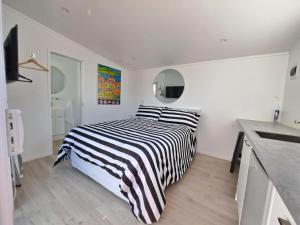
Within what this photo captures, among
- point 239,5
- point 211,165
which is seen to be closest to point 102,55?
point 239,5

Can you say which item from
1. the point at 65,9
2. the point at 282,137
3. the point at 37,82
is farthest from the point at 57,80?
the point at 282,137

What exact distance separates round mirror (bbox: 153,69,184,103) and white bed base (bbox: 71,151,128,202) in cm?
232

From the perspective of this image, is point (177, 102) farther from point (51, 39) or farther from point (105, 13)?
point (51, 39)

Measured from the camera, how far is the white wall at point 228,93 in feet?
7.61

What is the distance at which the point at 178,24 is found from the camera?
1.84 metres

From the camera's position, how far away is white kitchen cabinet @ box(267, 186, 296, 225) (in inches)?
19.6

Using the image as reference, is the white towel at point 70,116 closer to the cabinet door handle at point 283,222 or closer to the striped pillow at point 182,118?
the striped pillow at point 182,118

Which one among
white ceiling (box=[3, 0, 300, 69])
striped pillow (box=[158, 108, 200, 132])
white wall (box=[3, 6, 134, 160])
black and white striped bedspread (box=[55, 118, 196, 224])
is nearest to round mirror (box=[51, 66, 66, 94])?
white wall (box=[3, 6, 134, 160])

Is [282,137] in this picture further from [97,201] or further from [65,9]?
[65,9]

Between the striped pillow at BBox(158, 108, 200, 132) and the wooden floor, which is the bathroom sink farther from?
the striped pillow at BBox(158, 108, 200, 132)

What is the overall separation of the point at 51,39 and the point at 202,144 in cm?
362

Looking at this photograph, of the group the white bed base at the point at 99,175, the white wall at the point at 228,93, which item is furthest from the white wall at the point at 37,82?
the white wall at the point at 228,93

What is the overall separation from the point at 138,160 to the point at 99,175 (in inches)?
31.0

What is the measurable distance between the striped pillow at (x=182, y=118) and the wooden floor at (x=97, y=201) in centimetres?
93
